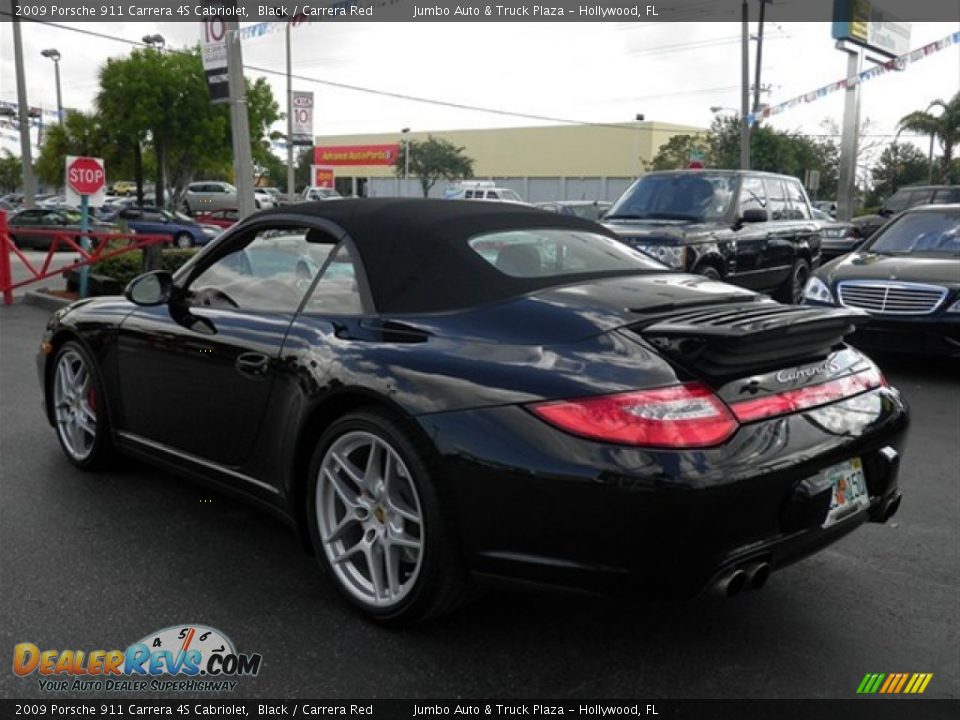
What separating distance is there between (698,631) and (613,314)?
3.75 feet

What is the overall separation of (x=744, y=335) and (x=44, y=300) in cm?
1165

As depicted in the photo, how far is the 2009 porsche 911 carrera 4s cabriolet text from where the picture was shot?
8.50 ft

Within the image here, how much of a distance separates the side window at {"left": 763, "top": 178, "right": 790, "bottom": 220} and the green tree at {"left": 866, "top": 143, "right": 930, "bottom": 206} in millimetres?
48250

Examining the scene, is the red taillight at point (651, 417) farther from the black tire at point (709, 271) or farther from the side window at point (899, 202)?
the side window at point (899, 202)

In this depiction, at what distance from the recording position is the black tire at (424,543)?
2830 mm

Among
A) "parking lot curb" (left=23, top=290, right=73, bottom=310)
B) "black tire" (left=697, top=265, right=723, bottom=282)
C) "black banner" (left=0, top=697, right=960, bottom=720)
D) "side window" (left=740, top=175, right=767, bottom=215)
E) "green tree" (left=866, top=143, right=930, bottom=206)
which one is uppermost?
"green tree" (left=866, top=143, right=930, bottom=206)

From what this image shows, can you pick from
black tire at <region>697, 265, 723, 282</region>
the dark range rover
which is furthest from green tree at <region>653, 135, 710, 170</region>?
black tire at <region>697, 265, 723, 282</region>

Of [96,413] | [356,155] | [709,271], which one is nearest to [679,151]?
[356,155]

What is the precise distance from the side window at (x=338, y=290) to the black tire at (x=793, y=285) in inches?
356

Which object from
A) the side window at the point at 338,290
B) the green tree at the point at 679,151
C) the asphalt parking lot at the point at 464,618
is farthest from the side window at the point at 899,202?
the green tree at the point at 679,151

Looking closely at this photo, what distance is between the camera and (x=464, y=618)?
10.6 ft

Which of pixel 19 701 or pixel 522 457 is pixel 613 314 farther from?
pixel 19 701

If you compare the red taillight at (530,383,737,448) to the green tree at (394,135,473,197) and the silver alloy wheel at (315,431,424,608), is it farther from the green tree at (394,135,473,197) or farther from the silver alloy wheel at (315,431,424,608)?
the green tree at (394,135,473,197)

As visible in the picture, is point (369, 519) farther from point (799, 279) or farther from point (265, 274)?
point (799, 279)
